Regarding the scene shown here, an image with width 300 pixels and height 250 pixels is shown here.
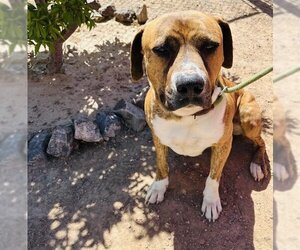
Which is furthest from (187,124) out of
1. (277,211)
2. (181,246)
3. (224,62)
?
(277,211)

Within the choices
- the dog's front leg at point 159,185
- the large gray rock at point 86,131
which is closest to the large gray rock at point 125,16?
the large gray rock at point 86,131

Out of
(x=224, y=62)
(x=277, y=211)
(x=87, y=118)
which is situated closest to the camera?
(x=277, y=211)

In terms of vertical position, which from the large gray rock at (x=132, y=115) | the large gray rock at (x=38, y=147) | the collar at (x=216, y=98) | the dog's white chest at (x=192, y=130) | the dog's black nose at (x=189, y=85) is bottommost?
the large gray rock at (x=38, y=147)

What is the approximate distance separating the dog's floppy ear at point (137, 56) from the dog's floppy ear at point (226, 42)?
0.51 metres

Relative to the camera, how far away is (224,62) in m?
2.83

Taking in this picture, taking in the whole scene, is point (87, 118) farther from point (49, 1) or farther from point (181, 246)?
point (181, 246)

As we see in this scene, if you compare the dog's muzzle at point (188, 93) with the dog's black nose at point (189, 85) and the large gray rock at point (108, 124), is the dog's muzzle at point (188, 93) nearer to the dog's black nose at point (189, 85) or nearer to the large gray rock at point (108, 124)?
the dog's black nose at point (189, 85)

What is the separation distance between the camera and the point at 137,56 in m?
2.85

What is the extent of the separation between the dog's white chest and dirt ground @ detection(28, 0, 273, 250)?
0.63 meters

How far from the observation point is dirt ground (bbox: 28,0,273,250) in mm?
3188

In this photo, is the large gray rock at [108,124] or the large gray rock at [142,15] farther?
the large gray rock at [142,15]

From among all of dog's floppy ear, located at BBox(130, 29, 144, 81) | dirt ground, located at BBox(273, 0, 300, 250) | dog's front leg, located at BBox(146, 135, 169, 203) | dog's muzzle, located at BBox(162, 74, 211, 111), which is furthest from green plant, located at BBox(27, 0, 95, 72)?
dirt ground, located at BBox(273, 0, 300, 250)

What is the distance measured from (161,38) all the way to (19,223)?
1.65 meters

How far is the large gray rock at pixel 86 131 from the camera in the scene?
3.86m
